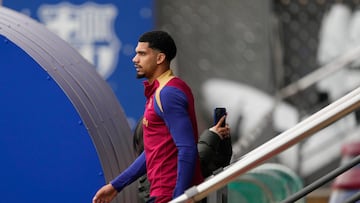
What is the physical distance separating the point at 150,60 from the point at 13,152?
3.78 feet

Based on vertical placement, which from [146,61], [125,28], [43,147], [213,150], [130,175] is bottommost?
[130,175]

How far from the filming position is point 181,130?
583 cm

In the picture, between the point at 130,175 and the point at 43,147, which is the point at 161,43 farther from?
the point at 43,147

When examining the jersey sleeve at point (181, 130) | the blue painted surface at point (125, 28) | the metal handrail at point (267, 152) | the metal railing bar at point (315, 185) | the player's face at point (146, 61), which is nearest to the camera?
the metal handrail at point (267, 152)

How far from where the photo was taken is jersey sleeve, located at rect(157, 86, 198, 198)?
19.0 ft

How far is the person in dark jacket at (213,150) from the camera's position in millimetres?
6289

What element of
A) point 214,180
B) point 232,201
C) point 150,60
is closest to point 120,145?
point 150,60

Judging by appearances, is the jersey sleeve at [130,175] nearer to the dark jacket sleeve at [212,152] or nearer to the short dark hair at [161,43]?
the dark jacket sleeve at [212,152]

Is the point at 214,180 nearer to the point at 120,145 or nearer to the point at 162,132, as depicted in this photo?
the point at 162,132

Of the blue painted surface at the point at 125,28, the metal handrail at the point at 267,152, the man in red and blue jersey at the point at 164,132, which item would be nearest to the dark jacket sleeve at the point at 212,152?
the man in red and blue jersey at the point at 164,132

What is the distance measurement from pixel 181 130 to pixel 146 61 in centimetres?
51

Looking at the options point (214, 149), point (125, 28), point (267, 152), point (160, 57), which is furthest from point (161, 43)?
point (125, 28)

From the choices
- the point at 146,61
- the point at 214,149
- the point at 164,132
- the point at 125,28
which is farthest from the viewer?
the point at 125,28

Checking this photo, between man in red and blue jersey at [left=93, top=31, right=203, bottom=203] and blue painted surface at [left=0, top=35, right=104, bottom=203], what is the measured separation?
1.77ft
